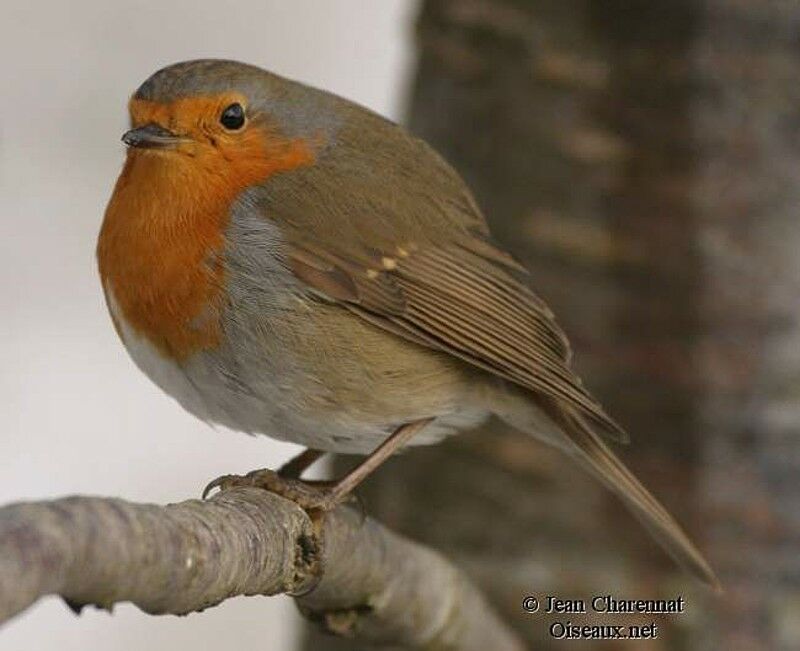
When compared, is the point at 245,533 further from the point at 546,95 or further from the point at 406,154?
the point at 546,95

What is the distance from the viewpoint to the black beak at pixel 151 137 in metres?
3.48

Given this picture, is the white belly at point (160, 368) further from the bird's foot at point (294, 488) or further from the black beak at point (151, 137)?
the black beak at point (151, 137)

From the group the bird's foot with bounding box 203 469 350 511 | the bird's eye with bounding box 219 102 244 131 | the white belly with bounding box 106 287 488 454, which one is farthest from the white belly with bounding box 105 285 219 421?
the bird's eye with bounding box 219 102 244 131

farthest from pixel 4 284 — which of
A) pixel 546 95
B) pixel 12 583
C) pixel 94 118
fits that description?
pixel 12 583

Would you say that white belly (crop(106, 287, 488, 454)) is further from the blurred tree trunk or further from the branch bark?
the blurred tree trunk

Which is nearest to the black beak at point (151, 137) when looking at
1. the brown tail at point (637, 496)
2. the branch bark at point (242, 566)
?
the branch bark at point (242, 566)

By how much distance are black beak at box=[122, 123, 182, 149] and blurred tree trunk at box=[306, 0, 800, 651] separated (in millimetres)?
1075

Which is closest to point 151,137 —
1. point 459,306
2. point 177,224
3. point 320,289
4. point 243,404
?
point 177,224

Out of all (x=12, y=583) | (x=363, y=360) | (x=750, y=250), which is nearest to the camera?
(x=12, y=583)

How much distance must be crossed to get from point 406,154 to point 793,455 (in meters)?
1.27

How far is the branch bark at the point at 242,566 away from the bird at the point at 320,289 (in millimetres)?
199

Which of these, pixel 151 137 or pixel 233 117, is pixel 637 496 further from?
pixel 151 137

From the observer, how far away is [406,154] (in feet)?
12.8

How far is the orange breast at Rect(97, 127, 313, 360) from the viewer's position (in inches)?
137
